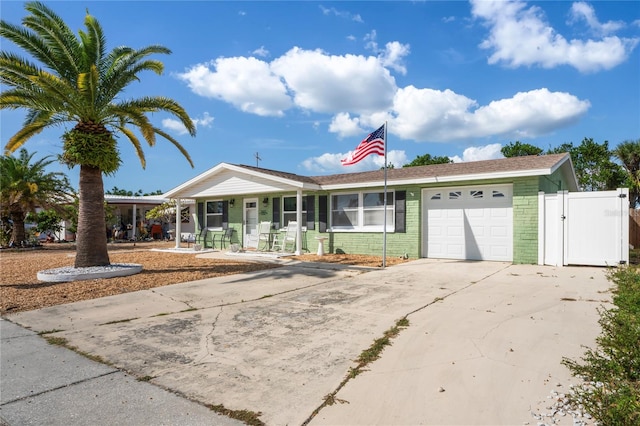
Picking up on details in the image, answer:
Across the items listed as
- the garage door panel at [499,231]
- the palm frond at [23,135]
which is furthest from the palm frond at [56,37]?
the garage door panel at [499,231]

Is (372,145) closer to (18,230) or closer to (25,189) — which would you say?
(25,189)

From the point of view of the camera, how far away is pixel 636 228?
622 inches

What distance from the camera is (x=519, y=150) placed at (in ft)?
115

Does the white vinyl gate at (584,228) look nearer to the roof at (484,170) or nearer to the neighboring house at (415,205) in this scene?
the neighboring house at (415,205)

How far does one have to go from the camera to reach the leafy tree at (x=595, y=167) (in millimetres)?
22594

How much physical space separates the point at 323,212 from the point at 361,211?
5.13ft

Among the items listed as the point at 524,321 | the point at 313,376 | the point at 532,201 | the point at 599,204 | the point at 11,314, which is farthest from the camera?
the point at 532,201

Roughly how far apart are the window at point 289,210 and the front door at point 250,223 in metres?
1.71

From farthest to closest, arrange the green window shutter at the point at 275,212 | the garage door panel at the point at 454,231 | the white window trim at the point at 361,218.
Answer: the green window shutter at the point at 275,212 < the white window trim at the point at 361,218 < the garage door panel at the point at 454,231

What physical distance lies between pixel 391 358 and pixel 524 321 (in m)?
2.25

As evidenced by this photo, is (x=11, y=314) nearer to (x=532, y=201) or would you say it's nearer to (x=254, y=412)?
(x=254, y=412)

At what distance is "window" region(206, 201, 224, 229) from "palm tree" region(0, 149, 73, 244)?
25.3 ft

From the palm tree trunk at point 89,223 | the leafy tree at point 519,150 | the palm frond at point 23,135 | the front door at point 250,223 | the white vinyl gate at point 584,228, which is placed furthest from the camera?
the leafy tree at point 519,150

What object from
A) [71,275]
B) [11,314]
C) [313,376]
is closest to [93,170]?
[71,275]
